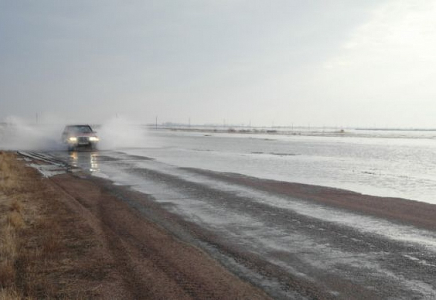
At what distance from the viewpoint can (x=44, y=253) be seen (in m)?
6.05

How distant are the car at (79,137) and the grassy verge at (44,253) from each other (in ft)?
69.9

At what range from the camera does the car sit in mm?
31000

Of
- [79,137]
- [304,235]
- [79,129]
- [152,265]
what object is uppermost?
[79,129]

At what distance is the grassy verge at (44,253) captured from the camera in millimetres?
4734

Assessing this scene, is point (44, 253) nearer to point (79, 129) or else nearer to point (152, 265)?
point (152, 265)

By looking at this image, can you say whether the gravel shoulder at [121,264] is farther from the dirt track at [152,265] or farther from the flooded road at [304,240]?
the flooded road at [304,240]

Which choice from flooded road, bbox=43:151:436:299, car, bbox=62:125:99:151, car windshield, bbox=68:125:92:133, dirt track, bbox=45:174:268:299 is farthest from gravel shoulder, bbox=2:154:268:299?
car windshield, bbox=68:125:92:133

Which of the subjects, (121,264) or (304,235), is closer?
(121,264)

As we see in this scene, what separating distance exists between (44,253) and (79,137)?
1044 inches

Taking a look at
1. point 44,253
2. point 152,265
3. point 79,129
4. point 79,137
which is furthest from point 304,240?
point 79,129

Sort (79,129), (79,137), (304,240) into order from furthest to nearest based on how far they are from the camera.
Result: (79,129), (79,137), (304,240)

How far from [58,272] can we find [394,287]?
436 cm

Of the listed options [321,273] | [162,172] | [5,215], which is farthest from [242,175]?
[321,273]

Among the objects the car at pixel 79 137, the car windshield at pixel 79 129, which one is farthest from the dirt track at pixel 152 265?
the car windshield at pixel 79 129
